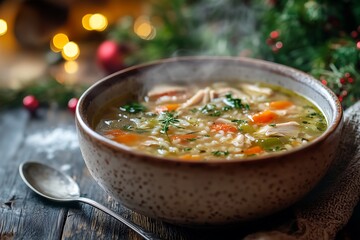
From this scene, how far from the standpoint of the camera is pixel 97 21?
16.7ft

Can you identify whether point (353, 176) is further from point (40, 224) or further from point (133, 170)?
point (40, 224)

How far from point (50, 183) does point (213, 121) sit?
0.91m

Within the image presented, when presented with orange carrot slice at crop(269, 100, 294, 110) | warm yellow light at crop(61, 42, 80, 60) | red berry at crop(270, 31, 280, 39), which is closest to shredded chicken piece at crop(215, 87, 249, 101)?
orange carrot slice at crop(269, 100, 294, 110)

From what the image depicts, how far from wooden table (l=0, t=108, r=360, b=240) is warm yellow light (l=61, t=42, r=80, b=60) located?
141 centimetres

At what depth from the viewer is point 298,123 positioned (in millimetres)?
2658

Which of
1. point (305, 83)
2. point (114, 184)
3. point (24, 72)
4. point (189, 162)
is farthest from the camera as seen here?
point (24, 72)

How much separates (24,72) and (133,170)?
277 cm

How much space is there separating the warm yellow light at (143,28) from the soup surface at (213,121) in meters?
1.63

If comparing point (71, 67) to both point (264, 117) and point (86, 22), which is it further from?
point (264, 117)

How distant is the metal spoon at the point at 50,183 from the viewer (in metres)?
2.66

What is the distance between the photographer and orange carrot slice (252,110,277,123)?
106 inches

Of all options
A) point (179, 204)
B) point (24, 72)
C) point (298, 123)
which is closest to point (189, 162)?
point (179, 204)

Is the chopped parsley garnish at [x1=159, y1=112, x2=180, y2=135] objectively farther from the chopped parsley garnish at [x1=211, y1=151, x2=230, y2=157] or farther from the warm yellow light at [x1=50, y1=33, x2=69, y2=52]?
the warm yellow light at [x1=50, y1=33, x2=69, y2=52]

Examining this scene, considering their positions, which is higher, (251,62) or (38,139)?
(251,62)
